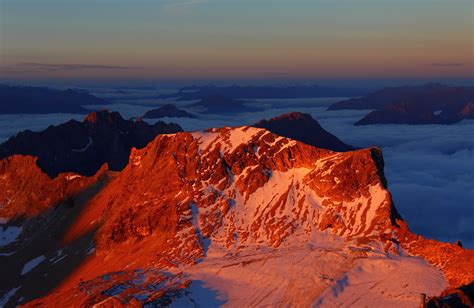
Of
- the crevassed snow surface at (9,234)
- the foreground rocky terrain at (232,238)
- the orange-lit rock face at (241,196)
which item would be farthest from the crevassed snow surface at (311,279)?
the crevassed snow surface at (9,234)

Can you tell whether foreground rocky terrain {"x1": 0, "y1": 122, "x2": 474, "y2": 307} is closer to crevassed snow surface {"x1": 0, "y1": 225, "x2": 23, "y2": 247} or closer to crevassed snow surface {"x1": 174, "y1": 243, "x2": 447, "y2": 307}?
crevassed snow surface {"x1": 174, "y1": 243, "x2": 447, "y2": 307}

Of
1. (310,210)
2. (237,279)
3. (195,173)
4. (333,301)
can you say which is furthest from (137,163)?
(333,301)

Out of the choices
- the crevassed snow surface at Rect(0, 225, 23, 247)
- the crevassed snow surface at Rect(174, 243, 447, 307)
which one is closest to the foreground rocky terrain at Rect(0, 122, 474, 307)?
the crevassed snow surface at Rect(174, 243, 447, 307)

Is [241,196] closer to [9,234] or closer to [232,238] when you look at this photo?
[232,238]

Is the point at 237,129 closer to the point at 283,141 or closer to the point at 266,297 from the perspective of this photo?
the point at 283,141

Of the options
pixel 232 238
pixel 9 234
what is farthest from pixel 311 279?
pixel 9 234
